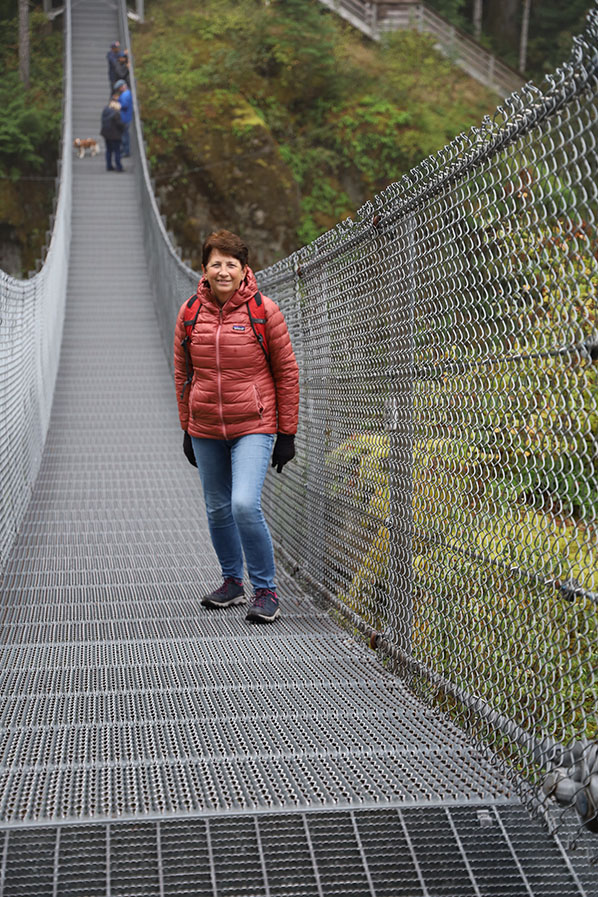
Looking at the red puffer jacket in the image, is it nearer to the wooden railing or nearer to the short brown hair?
the short brown hair

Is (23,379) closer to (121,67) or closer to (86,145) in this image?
(86,145)

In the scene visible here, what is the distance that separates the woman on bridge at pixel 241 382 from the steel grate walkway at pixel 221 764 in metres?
0.47

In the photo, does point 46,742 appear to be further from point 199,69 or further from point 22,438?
point 199,69

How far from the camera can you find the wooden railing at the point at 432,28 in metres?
27.0

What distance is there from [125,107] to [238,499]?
1555cm

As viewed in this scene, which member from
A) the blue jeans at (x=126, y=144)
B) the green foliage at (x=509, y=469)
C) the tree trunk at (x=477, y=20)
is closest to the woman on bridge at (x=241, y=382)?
the green foliage at (x=509, y=469)

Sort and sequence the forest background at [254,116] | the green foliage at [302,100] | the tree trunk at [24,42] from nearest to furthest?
the forest background at [254,116]
the green foliage at [302,100]
the tree trunk at [24,42]

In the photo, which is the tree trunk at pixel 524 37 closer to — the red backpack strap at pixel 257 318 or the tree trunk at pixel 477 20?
the tree trunk at pixel 477 20

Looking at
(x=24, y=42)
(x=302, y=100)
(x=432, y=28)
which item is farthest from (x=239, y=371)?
(x=432, y=28)

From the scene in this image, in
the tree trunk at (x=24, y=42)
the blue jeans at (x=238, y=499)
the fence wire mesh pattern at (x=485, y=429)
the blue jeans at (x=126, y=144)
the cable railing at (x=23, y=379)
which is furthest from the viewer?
the tree trunk at (x=24, y=42)

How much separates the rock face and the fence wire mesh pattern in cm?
1545

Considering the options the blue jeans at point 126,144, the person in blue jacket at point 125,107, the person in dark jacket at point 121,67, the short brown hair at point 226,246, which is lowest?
Result: the short brown hair at point 226,246

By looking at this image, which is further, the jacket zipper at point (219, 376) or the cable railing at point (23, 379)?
the cable railing at point (23, 379)

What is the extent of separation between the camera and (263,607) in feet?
15.3
